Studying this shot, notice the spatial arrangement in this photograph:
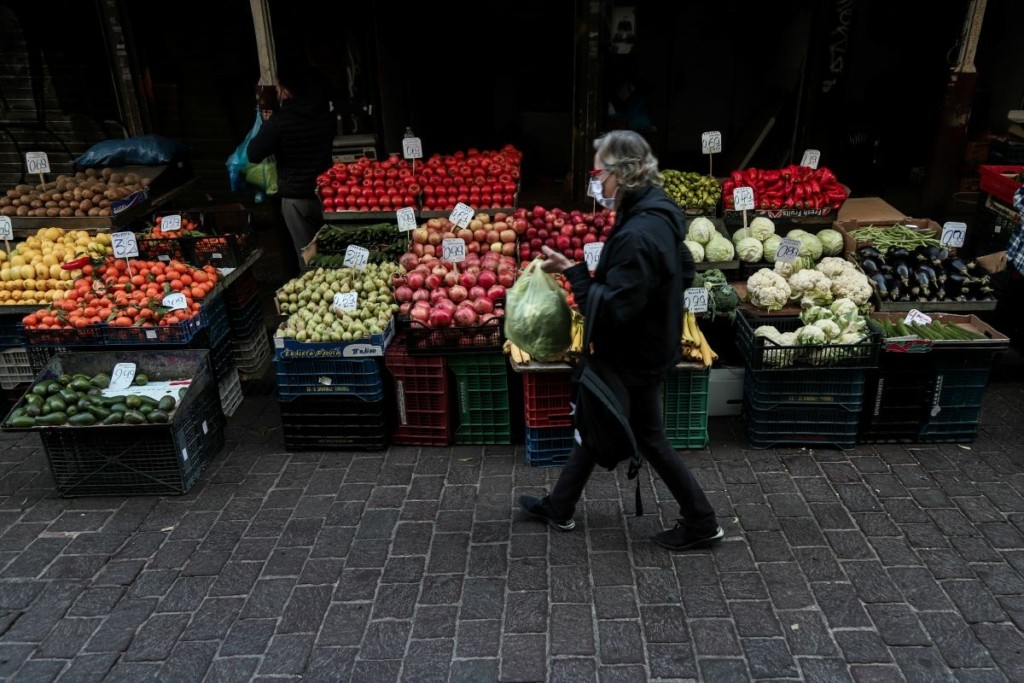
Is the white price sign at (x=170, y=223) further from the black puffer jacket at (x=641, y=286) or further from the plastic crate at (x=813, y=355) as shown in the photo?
the plastic crate at (x=813, y=355)

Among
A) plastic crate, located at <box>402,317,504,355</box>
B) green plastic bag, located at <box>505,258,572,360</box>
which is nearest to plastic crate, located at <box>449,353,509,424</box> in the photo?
plastic crate, located at <box>402,317,504,355</box>

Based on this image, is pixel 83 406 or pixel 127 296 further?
pixel 127 296

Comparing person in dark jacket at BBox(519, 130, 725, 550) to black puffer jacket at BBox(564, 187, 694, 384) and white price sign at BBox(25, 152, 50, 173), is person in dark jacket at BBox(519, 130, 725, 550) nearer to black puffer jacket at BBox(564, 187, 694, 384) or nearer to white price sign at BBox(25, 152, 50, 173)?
black puffer jacket at BBox(564, 187, 694, 384)

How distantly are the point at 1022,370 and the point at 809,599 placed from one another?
3.76 meters

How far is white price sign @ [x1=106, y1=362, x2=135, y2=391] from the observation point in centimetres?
536

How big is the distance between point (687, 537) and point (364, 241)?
3855 mm

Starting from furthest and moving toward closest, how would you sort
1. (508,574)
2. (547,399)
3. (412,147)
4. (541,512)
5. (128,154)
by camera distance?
(128,154), (412,147), (547,399), (541,512), (508,574)

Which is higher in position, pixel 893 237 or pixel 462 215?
pixel 462 215

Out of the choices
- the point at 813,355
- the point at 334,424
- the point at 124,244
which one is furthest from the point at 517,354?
the point at 124,244

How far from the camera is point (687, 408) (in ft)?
17.2

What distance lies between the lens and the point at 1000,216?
6.94 metres

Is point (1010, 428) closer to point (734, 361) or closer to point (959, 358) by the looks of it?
point (959, 358)

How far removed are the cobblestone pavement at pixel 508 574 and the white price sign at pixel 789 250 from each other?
1.40 metres

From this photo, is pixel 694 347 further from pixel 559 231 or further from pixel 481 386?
pixel 559 231
